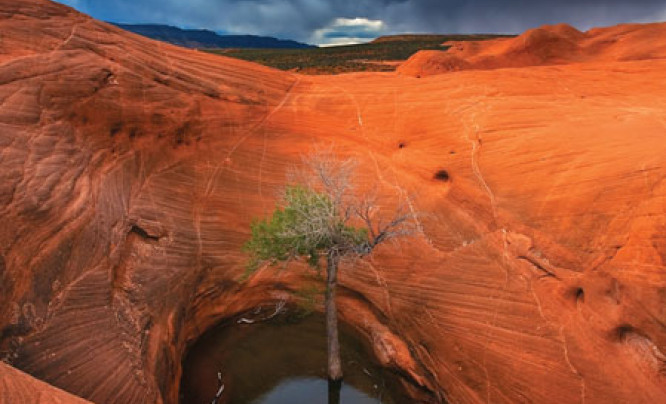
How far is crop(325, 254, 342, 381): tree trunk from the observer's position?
10.2 m

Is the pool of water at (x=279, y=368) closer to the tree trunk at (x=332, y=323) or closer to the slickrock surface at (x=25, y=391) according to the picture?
the tree trunk at (x=332, y=323)

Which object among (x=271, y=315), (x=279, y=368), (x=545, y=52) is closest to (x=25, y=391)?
(x=279, y=368)

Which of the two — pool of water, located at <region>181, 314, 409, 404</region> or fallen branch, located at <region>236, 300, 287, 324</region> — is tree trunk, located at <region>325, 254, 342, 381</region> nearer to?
pool of water, located at <region>181, 314, 409, 404</region>

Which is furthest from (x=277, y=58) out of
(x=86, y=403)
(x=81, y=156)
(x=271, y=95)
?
(x=86, y=403)

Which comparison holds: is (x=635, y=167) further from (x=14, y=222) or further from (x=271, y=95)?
(x=14, y=222)

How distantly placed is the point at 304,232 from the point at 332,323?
2341 millimetres

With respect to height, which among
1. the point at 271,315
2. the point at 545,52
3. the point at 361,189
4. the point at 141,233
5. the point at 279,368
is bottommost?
the point at 279,368

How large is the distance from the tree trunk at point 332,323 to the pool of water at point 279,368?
0.34 meters

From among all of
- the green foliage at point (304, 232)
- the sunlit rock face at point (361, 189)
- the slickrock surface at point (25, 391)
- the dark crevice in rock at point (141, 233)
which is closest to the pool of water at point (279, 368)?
the sunlit rock face at point (361, 189)

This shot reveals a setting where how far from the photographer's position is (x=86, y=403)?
5355 mm

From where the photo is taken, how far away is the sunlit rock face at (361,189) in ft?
27.0

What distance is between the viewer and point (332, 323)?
414 inches

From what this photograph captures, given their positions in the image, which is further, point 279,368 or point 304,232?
point 279,368

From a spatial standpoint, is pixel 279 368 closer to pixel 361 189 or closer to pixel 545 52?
pixel 361 189
